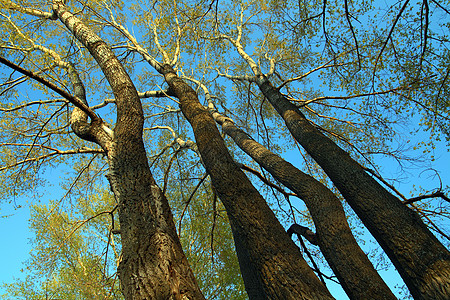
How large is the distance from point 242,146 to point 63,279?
11504mm

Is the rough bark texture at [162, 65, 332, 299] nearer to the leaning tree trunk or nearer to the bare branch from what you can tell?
the leaning tree trunk

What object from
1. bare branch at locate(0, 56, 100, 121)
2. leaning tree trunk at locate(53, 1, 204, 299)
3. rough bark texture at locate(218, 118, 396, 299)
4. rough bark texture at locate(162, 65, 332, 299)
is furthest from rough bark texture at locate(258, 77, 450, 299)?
bare branch at locate(0, 56, 100, 121)

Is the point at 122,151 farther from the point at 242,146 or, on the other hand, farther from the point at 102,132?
the point at 242,146

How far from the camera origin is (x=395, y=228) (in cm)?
299

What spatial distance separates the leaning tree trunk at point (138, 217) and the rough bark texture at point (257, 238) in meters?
0.65

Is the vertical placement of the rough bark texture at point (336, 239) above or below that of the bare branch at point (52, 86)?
below

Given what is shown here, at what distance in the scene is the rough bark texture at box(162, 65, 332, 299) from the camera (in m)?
2.16

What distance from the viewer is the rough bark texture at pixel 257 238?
216 cm

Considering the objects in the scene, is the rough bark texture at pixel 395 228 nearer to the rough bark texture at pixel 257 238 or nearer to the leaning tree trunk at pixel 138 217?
the rough bark texture at pixel 257 238

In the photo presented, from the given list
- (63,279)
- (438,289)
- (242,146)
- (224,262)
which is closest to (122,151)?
(242,146)

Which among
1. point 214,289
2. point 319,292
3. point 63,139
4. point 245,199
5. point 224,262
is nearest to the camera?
point 319,292

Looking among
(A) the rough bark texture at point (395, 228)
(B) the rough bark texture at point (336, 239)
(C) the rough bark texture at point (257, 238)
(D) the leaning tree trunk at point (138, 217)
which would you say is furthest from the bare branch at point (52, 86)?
(A) the rough bark texture at point (395, 228)

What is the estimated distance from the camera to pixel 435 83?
463 cm

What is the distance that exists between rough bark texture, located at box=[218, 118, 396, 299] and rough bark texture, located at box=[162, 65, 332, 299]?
90 cm
